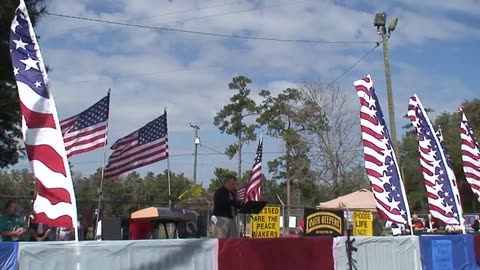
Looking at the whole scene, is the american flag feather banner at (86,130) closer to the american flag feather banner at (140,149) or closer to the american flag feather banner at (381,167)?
the american flag feather banner at (140,149)

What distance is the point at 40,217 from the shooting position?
6.79m

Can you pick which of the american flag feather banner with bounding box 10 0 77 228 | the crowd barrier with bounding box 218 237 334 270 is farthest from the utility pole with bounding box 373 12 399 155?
the american flag feather banner with bounding box 10 0 77 228

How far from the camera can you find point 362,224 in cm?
1722

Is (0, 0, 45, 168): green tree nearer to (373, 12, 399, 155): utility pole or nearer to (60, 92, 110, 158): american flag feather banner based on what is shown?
(60, 92, 110, 158): american flag feather banner

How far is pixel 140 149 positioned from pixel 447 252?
7461mm

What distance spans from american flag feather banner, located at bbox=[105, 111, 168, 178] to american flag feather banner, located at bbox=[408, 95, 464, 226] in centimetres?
598

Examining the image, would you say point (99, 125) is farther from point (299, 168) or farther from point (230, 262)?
A: point (299, 168)

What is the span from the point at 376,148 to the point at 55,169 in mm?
6378

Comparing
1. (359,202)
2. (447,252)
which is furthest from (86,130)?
(359,202)

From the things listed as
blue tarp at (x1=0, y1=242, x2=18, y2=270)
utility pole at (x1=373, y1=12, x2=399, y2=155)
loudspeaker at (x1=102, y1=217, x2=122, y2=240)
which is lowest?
blue tarp at (x1=0, y1=242, x2=18, y2=270)

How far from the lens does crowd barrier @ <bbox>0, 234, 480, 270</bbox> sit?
269 inches

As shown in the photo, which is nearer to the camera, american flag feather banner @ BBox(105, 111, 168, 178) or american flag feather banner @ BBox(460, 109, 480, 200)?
american flag feather banner @ BBox(105, 111, 168, 178)

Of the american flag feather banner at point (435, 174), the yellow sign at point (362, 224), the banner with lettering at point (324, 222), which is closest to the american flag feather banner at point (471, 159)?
the american flag feather banner at point (435, 174)

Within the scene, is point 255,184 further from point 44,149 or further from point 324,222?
point 44,149
